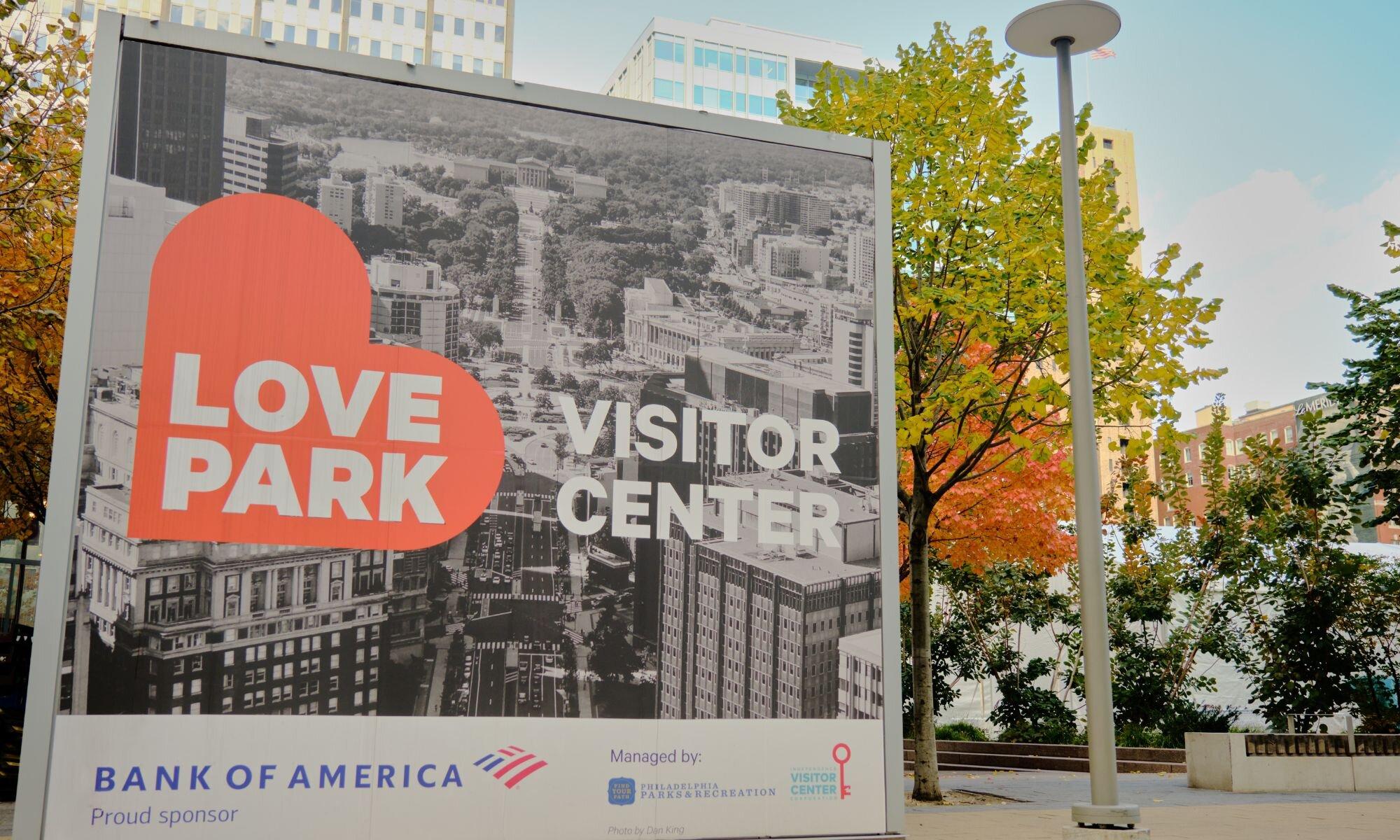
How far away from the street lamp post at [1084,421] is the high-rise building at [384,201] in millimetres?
4821

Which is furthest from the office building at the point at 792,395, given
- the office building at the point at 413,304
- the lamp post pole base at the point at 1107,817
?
the lamp post pole base at the point at 1107,817

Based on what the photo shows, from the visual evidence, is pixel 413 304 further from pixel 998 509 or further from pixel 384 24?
pixel 384 24

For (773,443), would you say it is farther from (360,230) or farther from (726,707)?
(360,230)

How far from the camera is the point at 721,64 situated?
7856 cm

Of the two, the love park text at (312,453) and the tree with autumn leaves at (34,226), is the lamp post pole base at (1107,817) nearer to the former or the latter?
the love park text at (312,453)

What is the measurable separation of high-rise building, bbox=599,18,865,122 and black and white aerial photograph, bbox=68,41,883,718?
70.9 m

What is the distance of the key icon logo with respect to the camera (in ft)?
21.6

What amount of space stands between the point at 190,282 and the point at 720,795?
4.15 meters

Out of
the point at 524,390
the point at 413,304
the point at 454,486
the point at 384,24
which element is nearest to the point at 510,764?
the point at 454,486

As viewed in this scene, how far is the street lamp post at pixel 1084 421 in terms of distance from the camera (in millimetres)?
7539

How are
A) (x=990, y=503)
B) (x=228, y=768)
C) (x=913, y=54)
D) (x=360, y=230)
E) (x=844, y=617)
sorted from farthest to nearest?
(x=990, y=503) < (x=913, y=54) < (x=844, y=617) < (x=360, y=230) < (x=228, y=768)

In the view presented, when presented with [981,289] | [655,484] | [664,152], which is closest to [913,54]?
[981,289]

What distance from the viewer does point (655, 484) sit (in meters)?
6.51

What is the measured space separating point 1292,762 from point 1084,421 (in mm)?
11000
